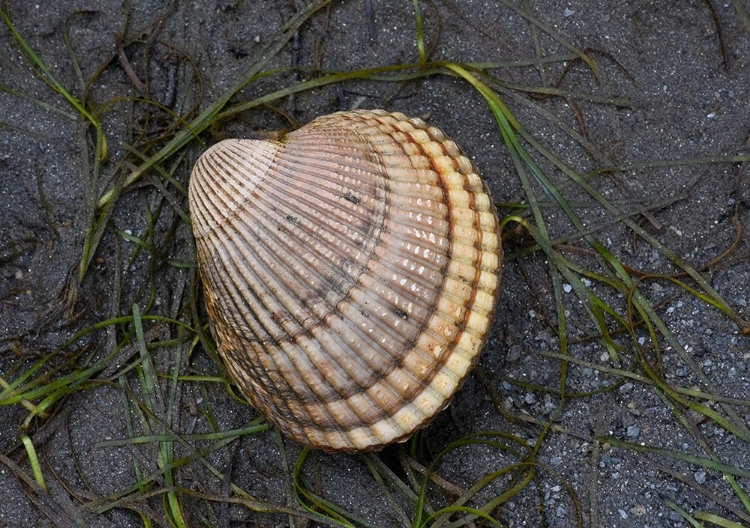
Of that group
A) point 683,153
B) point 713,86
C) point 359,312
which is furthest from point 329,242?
point 713,86

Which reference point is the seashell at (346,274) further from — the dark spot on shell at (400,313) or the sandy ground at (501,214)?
the sandy ground at (501,214)

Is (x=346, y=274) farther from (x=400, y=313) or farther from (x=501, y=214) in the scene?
(x=501, y=214)

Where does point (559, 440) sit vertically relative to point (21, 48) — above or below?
below

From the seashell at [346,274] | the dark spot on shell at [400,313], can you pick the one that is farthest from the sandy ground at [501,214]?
the dark spot on shell at [400,313]

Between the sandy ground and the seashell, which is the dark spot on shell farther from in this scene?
the sandy ground

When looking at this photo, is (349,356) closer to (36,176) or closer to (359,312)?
(359,312)

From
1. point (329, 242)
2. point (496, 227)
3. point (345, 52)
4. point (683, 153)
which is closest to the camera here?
point (329, 242)

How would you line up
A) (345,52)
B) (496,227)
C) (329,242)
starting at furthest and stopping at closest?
(345,52)
(496,227)
(329,242)
